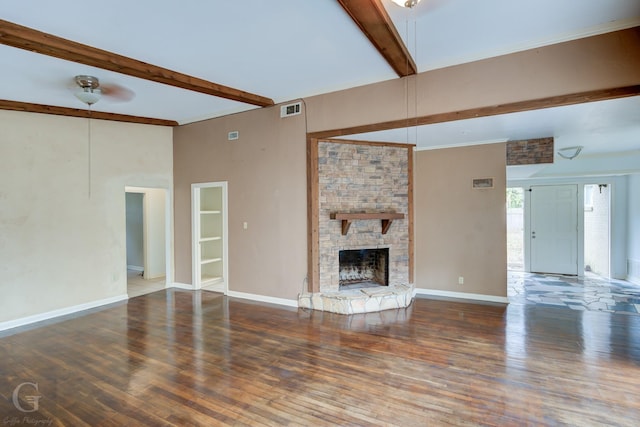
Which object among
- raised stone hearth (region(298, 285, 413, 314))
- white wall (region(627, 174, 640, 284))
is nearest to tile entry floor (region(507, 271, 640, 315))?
white wall (region(627, 174, 640, 284))

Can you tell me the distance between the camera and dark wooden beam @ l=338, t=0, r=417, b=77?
239cm

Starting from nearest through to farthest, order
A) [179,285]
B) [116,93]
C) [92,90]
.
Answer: [92,90] < [116,93] < [179,285]

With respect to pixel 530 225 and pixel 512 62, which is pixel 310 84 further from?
pixel 530 225

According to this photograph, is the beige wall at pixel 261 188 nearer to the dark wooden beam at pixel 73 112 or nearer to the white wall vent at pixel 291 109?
the white wall vent at pixel 291 109

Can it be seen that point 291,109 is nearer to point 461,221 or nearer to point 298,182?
point 298,182

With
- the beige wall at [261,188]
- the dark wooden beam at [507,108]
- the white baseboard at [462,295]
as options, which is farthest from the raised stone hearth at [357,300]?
the dark wooden beam at [507,108]

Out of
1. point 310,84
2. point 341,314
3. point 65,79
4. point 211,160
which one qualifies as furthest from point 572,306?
point 65,79

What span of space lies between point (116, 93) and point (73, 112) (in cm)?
98

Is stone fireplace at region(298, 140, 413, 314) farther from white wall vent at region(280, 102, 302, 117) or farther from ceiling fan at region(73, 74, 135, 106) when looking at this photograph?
ceiling fan at region(73, 74, 135, 106)

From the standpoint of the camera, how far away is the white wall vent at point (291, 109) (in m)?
4.61

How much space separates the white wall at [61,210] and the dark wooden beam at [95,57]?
2.04 m

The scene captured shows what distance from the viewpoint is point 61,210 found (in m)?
4.48

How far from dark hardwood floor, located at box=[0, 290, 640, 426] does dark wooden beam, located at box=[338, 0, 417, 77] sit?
300 centimetres

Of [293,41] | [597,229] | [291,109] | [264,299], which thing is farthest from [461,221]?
[597,229]
